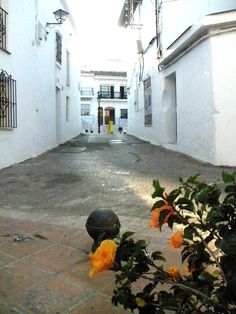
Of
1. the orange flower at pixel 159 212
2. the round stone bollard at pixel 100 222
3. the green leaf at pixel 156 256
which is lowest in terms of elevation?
the round stone bollard at pixel 100 222

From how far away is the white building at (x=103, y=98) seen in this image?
43.7 metres

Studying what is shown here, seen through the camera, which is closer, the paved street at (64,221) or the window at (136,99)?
the paved street at (64,221)

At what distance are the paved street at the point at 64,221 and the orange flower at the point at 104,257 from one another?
36.6 inches

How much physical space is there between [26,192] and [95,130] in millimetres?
36332

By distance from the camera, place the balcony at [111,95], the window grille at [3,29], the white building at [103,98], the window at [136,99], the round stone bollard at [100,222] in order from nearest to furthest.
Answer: the round stone bollard at [100,222], the window grille at [3,29], the window at [136,99], the white building at [103,98], the balcony at [111,95]

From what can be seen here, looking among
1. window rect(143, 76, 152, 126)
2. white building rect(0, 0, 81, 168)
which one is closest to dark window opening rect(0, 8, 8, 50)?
white building rect(0, 0, 81, 168)

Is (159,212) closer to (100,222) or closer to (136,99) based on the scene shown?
(100,222)

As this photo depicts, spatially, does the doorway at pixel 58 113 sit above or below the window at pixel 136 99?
below

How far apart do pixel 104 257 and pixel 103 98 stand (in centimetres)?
4361

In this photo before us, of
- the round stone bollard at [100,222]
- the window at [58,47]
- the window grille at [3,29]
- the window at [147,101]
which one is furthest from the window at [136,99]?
the round stone bollard at [100,222]

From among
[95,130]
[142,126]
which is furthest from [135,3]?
[95,130]

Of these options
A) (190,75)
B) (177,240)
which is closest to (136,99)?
(190,75)

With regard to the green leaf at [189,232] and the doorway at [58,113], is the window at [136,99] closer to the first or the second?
Result: the doorway at [58,113]

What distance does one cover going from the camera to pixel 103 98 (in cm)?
4419
